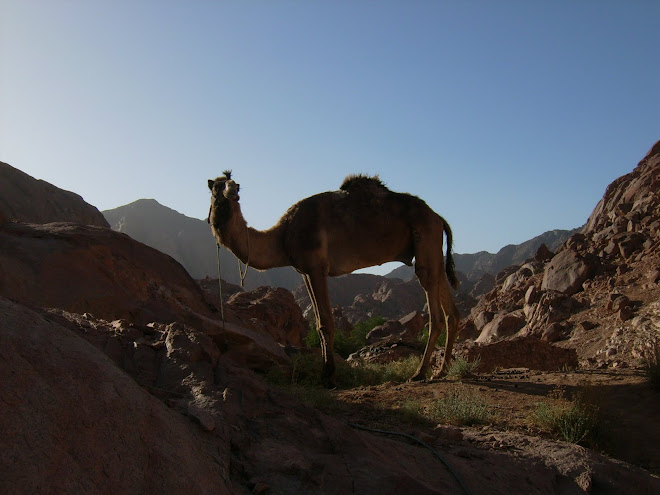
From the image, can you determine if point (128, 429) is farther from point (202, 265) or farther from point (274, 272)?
point (274, 272)

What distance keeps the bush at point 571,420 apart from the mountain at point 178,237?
7713 cm

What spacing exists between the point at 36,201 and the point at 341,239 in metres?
20.5

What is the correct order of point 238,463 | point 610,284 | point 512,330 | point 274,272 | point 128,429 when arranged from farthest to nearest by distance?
point 274,272
point 512,330
point 610,284
point 238,463
point 128,429

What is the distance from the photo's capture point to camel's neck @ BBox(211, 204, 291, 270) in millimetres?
8562

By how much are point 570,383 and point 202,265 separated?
8242 centimetres

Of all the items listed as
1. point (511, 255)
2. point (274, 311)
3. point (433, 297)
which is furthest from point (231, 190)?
point (511, 255)

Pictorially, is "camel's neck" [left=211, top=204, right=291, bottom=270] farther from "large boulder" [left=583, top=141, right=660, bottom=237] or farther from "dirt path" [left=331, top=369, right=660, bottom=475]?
"large boulder" [left=583, top=141, right=660, bottom=237]

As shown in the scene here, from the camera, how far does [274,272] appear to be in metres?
98.9

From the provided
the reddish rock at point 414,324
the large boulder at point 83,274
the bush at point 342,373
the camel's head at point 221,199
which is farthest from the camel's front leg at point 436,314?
the reddish rock at point 414,324

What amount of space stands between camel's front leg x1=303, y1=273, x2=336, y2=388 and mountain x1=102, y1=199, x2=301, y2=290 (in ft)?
244

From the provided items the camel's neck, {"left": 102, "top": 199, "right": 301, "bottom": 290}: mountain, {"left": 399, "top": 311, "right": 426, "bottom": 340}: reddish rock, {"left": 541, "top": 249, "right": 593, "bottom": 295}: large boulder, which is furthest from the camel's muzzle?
{"left": 102, "top": 199, "right": 301, "bottom": 290}: mountain

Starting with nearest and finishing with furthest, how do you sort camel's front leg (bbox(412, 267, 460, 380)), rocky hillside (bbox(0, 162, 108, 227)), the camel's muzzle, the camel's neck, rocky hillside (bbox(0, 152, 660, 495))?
rocky hillside (bbox(0, 152, 660, 495)), the camel's muzzle, the camel's neck, camel's front leg (bbox(412, 267, 460, 380)), rocky hillside (bbox(0, 162, 108, 227))

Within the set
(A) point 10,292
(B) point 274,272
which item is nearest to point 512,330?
(A) point 10,292

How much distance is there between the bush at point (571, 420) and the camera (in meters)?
6.16
